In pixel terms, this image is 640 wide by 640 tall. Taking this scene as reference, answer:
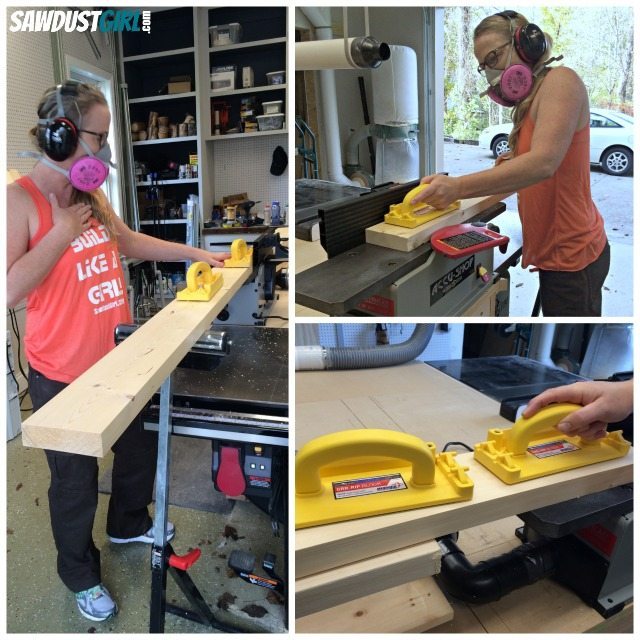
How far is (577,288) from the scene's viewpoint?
3.46ft

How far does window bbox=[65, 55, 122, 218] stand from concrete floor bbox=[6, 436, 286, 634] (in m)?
1.15

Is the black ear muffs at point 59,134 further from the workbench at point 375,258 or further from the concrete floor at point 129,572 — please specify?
the concrete floor at point 129,572

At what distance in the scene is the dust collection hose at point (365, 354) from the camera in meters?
1.26

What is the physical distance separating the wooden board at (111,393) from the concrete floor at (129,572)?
2.80ft

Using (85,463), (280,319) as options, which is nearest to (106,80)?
(280,319)

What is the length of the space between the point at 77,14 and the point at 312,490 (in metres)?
1.39

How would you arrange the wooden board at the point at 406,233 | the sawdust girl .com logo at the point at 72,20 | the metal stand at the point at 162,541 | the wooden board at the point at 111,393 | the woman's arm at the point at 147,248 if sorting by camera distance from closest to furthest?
the wooden board at the point at 111,393 < the metal stand at the point at 162,541 < the wooden board at the point at 406,233 < the sawdust girl .com logo at the point at 72,20 < the woman's arm at the point at 147,248

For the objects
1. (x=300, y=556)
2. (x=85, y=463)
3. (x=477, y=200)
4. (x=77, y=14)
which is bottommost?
(x=85, y=463)

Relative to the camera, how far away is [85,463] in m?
1.18

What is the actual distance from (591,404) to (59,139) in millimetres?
1174

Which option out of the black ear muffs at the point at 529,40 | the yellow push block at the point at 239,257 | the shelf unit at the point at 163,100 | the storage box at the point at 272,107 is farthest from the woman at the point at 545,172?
the storage box at the point at 272,107

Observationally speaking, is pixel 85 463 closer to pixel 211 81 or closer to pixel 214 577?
pixel 214 577

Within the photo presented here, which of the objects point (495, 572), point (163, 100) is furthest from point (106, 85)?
point (495, 572)

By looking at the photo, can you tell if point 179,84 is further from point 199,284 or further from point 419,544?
point 419,544
